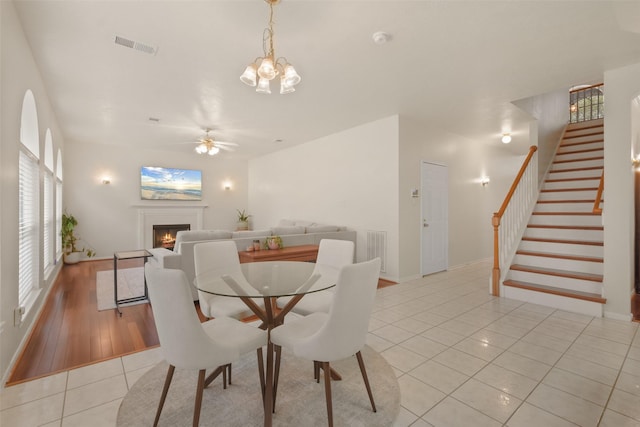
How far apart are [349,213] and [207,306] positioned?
371 centimetres

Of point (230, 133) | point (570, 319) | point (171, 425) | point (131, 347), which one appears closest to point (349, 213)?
point (230, 133)

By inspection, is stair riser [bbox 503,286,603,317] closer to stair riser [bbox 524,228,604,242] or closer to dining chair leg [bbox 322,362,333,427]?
stair riser [bbox 524,228,604,242]

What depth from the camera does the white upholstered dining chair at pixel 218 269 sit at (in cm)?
236

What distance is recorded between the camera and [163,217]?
7.79 meters

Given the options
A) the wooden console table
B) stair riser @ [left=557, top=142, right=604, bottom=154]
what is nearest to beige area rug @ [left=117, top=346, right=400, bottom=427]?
the wooden console table

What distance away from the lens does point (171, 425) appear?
1.69 metres

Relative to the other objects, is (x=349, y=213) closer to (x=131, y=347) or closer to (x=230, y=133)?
(x=230, y=133)

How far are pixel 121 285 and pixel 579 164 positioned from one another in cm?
828

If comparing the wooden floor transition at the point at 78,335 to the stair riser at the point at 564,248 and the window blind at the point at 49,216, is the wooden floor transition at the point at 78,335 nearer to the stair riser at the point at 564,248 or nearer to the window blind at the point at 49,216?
the window blind at the point at 49,216

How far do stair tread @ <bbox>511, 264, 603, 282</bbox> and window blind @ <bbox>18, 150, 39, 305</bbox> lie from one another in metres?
5.92

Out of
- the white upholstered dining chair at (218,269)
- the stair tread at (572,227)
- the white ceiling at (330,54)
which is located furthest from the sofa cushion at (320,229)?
the stair tread at (572,227)

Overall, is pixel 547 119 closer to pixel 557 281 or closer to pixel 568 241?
pixel 568 241

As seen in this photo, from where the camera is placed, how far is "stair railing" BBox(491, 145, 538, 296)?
4.28 metres

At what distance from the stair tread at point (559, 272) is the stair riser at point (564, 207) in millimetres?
1214
